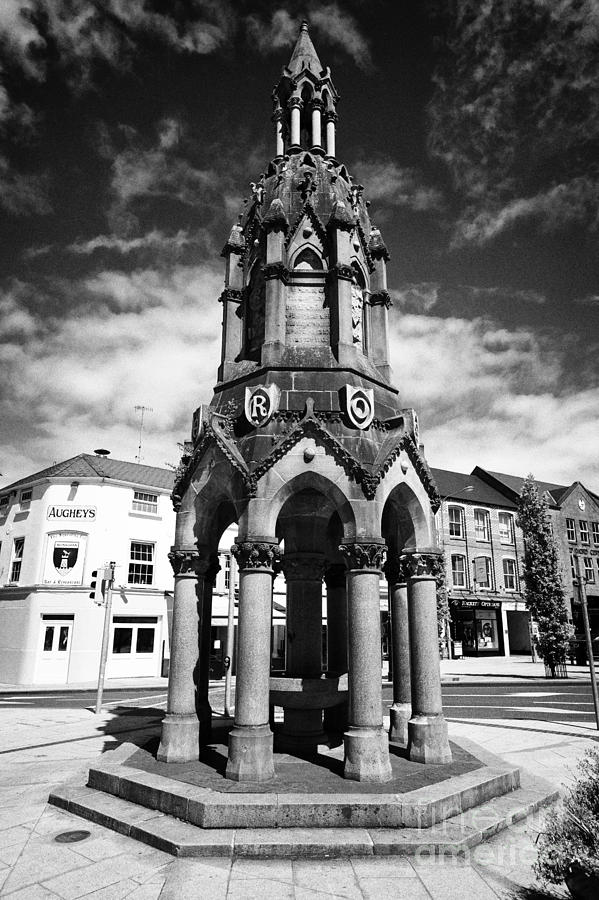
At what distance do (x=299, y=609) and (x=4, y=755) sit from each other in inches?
286

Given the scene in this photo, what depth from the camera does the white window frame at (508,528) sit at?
56.7 meters

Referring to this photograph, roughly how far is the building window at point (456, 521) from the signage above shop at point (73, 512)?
32656mm

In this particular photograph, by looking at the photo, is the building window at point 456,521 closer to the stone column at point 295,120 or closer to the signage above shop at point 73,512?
the signage above shop at point 73,512

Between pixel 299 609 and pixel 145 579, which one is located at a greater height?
pixel 145 579

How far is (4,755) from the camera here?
41.2 feet

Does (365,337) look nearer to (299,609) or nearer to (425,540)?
(425,540)

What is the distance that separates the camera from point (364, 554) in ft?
32.0

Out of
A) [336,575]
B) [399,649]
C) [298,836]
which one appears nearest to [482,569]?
[336,575]

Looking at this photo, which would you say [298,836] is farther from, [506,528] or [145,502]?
[506,528]

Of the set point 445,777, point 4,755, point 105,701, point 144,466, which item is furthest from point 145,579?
point 445,777

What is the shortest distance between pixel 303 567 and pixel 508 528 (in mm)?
49685

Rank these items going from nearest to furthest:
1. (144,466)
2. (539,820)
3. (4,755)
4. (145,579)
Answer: (539,820), (4,755), (145,579), (144,466)

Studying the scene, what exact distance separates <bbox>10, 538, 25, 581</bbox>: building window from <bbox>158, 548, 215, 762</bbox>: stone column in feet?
86.8

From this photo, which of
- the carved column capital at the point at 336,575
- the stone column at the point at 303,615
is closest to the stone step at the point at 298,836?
the stone column at the point at 303,615
